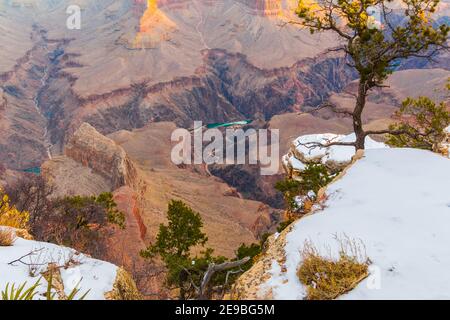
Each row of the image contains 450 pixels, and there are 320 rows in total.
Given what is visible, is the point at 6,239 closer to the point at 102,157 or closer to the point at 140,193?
the point at 140,193

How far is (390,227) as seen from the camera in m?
7.12

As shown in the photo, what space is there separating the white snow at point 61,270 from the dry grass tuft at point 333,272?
4.16 metres

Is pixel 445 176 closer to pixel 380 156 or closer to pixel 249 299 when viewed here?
pixel 380 156

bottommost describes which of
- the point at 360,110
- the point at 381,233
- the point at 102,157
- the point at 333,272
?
the point at 333,272

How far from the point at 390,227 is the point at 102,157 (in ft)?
168

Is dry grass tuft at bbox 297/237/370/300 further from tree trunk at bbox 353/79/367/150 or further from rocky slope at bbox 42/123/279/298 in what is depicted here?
rocky slope at bbox 42/123/279/298

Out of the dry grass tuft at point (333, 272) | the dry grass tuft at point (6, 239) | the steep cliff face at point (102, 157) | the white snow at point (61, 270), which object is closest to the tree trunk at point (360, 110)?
the dry grass tuft at point (333, 272)

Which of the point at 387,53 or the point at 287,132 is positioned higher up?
the point at 287,132

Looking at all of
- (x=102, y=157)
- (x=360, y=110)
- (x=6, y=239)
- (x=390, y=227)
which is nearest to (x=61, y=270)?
(x=6, y=239)

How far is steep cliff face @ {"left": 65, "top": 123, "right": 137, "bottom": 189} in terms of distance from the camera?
2008 inches

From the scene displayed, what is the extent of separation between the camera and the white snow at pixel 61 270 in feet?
25.0

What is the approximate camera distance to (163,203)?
57.1 meters
